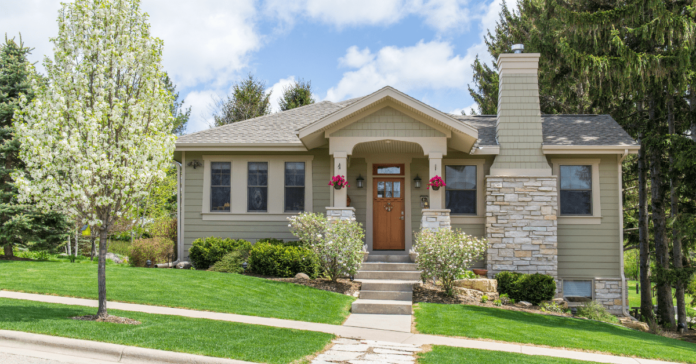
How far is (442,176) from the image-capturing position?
12656 millimetres

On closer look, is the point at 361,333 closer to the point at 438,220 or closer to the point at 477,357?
the point at 477,357

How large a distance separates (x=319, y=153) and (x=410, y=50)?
525 inches

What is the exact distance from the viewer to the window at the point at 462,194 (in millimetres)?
12688

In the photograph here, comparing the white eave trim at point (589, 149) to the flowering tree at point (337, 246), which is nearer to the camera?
the flowering tree at point (337, 246)

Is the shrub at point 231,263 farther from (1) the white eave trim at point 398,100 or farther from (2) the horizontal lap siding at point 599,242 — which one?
(2) the horizontal lap siding at point 599,242

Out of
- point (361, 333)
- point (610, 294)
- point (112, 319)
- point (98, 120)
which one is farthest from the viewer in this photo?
point (610, 294)

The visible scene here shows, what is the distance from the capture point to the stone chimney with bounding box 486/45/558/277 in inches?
459

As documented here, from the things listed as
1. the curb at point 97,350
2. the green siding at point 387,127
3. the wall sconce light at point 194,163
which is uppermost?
→ the green siding at point 387,127

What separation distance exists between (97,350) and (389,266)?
6.72 metres

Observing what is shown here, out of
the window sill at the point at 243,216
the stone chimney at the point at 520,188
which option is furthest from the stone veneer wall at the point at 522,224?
the window sill at the point at 243,216

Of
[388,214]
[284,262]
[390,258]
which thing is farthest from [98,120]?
[388,214]

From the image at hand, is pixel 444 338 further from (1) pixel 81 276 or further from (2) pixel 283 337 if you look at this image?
(1) pixel 81 276

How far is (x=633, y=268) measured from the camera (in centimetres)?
3253

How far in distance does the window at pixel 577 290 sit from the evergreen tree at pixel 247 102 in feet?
68.3
